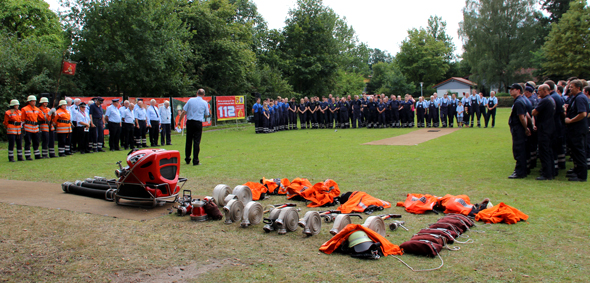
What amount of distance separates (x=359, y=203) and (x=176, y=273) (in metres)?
3.17

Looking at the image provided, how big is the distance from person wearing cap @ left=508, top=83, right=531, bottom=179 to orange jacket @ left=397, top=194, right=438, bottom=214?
3.57 m

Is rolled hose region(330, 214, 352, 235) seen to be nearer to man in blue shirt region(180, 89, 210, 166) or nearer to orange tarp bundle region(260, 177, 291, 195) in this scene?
orange tarp bundle region(260, 177, 291, 195)

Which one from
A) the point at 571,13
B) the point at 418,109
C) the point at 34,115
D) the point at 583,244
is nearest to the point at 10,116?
the point at 34,115

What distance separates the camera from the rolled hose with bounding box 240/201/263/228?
18.0 feet

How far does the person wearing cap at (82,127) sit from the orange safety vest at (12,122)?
2.21 metres

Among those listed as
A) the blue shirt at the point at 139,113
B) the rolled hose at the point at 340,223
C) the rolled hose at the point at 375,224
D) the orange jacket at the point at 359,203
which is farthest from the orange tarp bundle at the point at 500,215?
the blue shirt at the point at 139,113

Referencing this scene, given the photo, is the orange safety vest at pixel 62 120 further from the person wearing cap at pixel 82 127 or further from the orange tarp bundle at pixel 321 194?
the orange tarp bundle at pixel 321 194

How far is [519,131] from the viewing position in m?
8.88

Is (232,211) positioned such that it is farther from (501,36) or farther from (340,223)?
(501,36)

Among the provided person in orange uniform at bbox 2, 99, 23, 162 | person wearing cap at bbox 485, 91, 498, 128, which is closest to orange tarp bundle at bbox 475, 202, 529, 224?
person in orange uniform at bbox 2, 99, 23, 162

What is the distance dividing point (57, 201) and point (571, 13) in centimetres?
6371

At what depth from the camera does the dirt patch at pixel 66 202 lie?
6.29 meters

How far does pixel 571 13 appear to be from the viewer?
51.9 metres

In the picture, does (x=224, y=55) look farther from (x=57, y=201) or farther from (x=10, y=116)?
(x=57, y=201)
